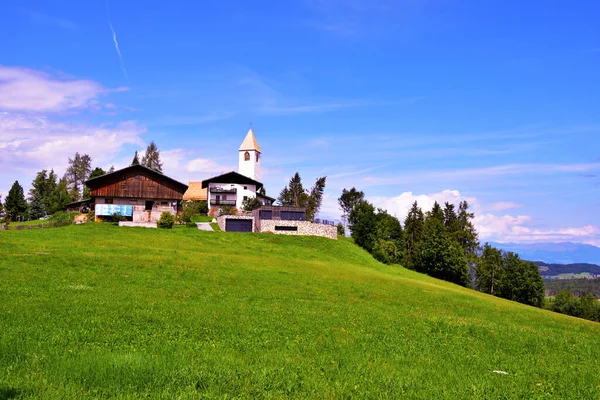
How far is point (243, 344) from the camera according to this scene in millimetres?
13406

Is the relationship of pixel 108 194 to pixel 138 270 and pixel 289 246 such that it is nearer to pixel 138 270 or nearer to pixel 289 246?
pixel 289 246

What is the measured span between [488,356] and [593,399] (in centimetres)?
391

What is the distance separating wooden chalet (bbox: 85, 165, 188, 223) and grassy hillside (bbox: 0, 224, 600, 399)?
47.4 meters

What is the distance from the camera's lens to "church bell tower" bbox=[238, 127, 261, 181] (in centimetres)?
11406

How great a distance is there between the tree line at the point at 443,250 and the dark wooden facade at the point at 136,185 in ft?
128

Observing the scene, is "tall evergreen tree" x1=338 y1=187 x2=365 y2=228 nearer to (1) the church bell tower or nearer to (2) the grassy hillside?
(1) the church bell tower

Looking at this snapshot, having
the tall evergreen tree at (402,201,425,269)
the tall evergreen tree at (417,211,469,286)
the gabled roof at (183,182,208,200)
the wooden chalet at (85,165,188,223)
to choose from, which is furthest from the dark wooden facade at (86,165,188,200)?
the tall evergreen tree at (402,201,425,269)

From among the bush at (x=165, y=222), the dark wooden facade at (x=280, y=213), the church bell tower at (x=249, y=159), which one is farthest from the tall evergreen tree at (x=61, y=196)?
the dark wooden facade at (x=280, y=213)

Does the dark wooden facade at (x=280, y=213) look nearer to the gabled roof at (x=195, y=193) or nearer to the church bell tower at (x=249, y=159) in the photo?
the church bell tower at (x=249, y=159)

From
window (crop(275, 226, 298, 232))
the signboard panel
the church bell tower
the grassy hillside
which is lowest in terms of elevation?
the grassy hillside

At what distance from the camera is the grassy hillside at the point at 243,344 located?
9.68 meters

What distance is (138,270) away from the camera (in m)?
30.6

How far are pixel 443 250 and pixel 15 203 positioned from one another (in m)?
96.6

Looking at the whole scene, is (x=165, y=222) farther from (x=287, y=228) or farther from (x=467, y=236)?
(x=467, y=236)
